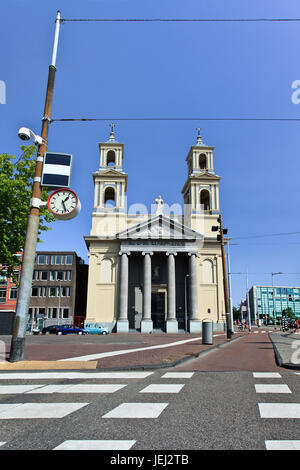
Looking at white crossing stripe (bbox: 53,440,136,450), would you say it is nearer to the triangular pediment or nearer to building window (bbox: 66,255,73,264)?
the triangular pediment

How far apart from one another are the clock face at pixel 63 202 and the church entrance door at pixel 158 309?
136 ft

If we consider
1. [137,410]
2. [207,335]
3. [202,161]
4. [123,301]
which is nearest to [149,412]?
[137,410]

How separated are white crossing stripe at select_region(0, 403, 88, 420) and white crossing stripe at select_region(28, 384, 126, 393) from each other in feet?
3.36

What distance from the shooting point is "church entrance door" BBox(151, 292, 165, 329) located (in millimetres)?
49281

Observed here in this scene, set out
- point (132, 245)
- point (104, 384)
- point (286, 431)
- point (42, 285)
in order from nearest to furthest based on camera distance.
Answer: point (286, 431) → point (104, 384) → point (132, 245) → point (42, 285)

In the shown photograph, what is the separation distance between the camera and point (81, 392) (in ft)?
18.6

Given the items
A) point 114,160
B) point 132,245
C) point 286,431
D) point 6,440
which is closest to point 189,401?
point 286,431

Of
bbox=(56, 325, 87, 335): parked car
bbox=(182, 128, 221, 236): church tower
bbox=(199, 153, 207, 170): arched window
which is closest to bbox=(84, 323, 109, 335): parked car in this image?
bbox=(56, 325, 87, 335): parked car

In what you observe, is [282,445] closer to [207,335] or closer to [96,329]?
[207,335]

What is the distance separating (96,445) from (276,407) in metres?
2.74

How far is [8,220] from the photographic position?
65.9 feet

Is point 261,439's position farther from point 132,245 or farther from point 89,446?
point 132,245

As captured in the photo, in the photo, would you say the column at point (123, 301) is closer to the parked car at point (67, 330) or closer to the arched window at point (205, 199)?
the parked car at point (67, 330)
